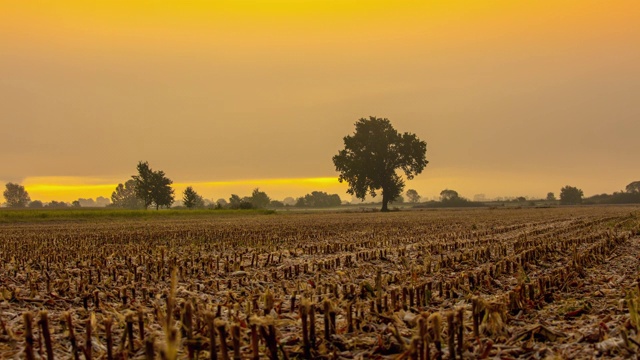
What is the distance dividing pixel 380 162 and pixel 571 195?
79858 mm

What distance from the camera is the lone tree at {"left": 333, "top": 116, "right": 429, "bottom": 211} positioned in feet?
309

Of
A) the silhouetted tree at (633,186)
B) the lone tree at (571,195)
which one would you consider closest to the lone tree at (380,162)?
the lone tree at (571,195)

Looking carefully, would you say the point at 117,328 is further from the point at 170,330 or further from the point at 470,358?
the point at 470,358

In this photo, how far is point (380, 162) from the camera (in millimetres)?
94812

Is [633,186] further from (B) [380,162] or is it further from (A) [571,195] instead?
(B) [380,162]

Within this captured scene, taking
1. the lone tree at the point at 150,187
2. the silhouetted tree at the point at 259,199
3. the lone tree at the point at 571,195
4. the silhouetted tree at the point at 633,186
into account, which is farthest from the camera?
the silhouetted tree at the point at 259,199

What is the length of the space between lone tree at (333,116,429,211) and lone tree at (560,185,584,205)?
2839 inches

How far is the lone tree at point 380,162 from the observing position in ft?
309

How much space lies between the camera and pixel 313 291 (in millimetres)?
9617

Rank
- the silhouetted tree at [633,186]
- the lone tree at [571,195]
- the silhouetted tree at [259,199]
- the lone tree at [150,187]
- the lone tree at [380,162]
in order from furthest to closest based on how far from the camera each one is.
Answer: the silhouetted tree at [259,199], the silhouetted tree at [633,186], the lone tree at [571,195], the lone tree at [150,187], the lone tree at [380,162]

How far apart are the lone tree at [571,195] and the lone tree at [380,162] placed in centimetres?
7212

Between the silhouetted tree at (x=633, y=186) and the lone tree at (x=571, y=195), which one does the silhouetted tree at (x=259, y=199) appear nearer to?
the lone tree at (x=571, y=195)

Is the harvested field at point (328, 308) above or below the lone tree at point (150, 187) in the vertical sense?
below

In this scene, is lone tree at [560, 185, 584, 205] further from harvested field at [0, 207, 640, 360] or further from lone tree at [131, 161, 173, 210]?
harvested field at [0, 207, 640, 360]
